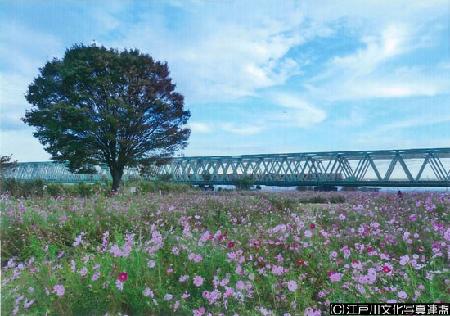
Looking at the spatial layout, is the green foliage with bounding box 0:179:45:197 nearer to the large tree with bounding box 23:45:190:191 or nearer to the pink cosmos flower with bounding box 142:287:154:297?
the large tree with bounding box 23:45:190:191

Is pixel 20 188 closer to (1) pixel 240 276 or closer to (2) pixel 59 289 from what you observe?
(2) pixel 59 289

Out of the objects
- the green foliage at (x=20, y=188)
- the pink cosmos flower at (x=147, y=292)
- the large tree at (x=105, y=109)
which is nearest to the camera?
the pink cosmos flower at (x=147, y=292)

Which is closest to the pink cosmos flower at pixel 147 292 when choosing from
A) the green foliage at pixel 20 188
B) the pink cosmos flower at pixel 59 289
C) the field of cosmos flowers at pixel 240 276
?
the field of cosmos flowers at pixel 240 276

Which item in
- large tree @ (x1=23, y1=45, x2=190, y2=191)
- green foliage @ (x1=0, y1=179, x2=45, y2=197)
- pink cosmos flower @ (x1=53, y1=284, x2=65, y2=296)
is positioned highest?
large tree @ (x1=23, y1=45, x2=190, y2=191)

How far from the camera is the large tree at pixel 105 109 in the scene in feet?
71.4

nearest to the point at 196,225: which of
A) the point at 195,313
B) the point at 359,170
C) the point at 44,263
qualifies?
the point at 44,263

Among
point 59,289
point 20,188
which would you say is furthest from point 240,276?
point 20,188

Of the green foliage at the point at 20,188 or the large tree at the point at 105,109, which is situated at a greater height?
the large tree at the point at 105,109

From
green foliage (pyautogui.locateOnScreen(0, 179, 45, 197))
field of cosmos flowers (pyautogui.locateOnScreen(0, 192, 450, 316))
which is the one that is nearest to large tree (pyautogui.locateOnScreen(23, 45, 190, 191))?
green foliage (pyautogui.locateOnScreen(0, 179, 45, 197))

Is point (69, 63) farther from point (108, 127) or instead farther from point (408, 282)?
point (408, 282)

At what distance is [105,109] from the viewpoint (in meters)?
22.3

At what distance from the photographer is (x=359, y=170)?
41188mm

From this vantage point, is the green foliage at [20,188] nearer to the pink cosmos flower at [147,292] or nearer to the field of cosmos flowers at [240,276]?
the field of cosmos flowers at [240,276]

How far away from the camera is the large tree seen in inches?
856
